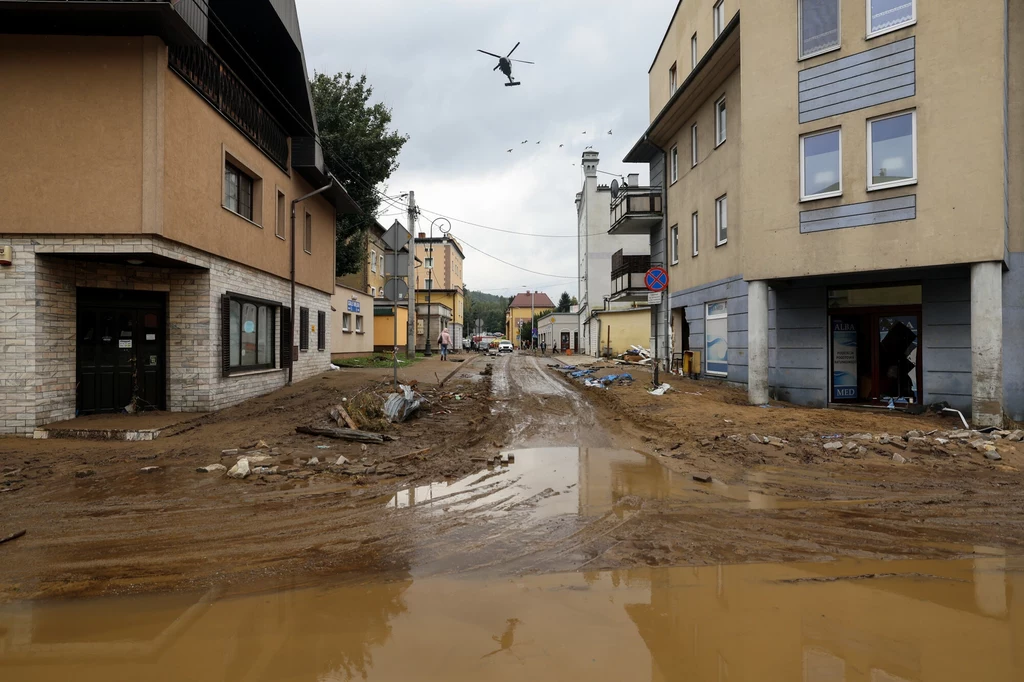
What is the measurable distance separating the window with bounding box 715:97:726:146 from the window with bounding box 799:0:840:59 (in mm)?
3954

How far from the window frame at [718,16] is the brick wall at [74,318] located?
50.2 feet

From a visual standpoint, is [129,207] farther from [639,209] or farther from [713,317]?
[639,209]

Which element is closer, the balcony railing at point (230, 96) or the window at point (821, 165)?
the balcony railing at point (230, 96)

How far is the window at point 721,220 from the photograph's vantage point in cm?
1537

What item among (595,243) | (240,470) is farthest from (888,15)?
(595,243)

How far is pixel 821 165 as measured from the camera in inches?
448

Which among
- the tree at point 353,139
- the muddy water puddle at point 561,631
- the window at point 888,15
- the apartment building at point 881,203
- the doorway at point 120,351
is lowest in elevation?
the muddy water puddle at point 561,631

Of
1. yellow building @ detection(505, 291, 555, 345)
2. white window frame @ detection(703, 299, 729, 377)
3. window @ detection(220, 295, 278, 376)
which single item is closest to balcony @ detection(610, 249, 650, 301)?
white window frame @ detection(703, 299, 729, 377)

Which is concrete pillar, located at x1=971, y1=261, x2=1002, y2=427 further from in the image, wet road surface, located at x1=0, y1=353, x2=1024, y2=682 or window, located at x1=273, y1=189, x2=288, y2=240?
window, located at x1=273, y1=189, x2=288, y2=240

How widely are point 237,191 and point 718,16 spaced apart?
14.9 meters

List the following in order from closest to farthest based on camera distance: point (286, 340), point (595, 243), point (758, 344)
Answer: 1. point (758, 344)
2. point (286, 340)
3. point (595, 243)

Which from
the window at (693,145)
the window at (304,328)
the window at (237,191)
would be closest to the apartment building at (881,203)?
the window at (693,145)

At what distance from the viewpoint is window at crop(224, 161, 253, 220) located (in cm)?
1161

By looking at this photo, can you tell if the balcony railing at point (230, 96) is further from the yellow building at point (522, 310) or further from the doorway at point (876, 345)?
the yellow building at point (522, 310)
